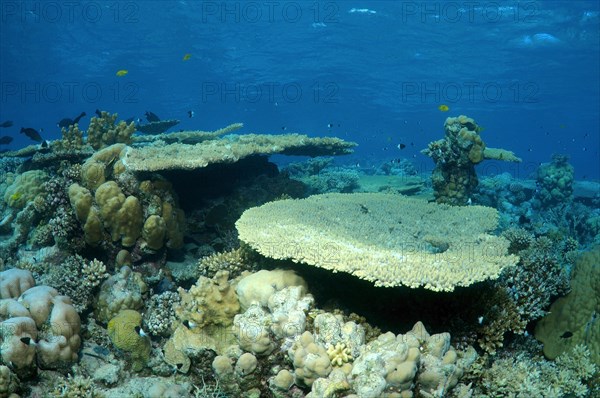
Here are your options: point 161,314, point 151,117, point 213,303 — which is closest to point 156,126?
point 151,117

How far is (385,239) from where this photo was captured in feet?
18.3

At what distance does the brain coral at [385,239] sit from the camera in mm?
4355

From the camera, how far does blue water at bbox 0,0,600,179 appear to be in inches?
1260

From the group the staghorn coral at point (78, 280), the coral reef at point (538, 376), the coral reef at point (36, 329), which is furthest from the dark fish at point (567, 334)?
the staghorn coral at point (78, 280)

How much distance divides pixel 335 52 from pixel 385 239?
41613mm

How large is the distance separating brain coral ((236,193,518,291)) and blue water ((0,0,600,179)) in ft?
37.5

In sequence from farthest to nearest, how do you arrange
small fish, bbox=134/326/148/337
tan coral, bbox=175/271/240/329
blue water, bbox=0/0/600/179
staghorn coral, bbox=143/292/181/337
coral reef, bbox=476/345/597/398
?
blue water, bbox=0/0/600/179 < staghorn coral, bbox=143/292/181/337 < small fish, bbox=134/326/148/337 < tan coral, bbox=175/271/240/329 < coral reef, bbox=476/345/597/398

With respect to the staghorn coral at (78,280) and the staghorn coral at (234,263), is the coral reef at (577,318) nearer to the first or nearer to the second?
the staghorn coral at (234,263)

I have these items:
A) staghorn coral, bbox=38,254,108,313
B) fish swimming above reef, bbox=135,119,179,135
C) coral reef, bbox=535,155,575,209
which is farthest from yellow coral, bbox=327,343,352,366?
coral reef, bbox=535,155,575,209

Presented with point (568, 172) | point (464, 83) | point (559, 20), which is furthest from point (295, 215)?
point (464, 83)

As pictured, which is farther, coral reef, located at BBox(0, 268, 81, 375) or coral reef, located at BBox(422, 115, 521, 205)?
coral reef, located at BBox(422, 115, 521, 205)

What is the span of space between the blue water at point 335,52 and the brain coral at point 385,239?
11.4m

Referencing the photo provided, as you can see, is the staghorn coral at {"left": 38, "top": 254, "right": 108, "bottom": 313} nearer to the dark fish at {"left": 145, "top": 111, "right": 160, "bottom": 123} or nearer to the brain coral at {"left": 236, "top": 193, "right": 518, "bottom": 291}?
the brain coral at {"left": 236, "top": 193, "right": 518, "bottom": 291}

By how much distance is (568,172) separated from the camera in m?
17.3
